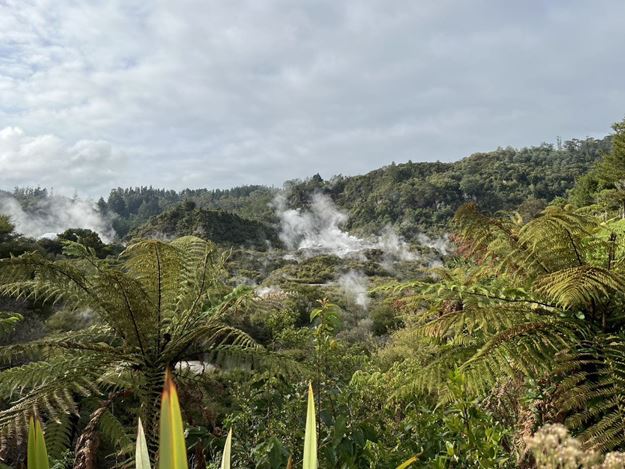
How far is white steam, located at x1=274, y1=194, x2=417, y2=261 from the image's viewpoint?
43997 mm

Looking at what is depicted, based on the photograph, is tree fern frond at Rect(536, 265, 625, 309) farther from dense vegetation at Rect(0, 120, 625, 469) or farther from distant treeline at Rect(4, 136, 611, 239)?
distant treeline at Rect(4, 136, 611, 239)

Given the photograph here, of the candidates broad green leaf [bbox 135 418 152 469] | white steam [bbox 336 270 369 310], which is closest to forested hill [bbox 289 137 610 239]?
white steam [bbox 336 270 369 310]

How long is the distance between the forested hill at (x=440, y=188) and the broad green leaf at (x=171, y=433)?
38.2 meters

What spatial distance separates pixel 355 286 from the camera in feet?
75.7

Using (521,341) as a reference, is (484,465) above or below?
below

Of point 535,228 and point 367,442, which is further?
point 535,228

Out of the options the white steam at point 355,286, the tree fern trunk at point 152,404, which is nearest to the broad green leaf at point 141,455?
the tree fern trunk at point 152,404

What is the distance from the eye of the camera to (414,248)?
121 feet

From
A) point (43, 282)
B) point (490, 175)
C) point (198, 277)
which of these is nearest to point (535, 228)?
point (198, 277)

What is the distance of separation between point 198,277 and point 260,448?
909mm

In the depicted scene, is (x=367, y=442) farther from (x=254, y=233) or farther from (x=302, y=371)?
(x=254, y=233)

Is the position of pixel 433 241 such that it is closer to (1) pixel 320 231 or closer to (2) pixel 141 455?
(1) pixel 320 231

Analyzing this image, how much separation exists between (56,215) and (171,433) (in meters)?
80.9

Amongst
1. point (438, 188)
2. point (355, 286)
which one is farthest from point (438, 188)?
point (355, 286)
